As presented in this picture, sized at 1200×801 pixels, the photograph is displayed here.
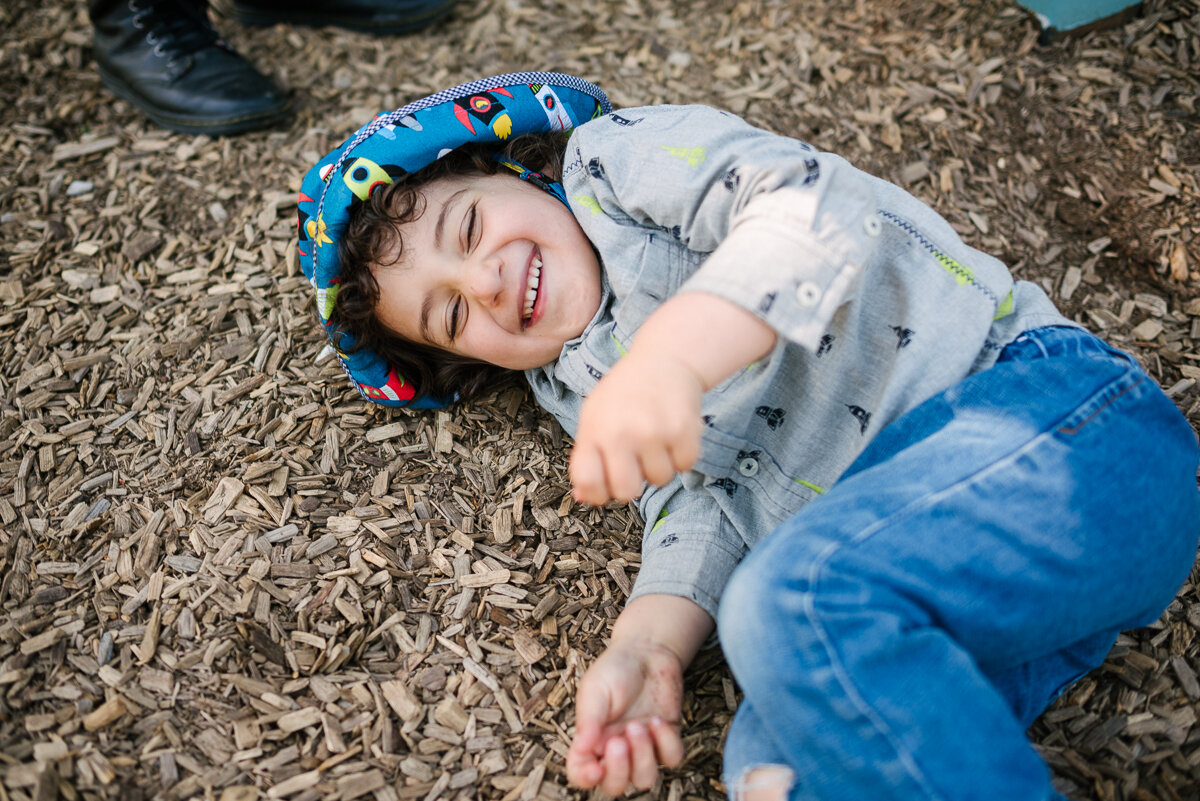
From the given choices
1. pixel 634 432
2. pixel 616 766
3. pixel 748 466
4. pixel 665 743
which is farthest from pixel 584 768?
pixel 748 466

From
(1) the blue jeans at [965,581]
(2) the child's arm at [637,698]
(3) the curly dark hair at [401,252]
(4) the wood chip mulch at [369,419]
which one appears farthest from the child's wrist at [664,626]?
(3) the curly dark hair at [401,252]

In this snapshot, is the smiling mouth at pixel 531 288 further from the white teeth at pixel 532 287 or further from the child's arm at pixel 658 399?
the child's arm at pixel 658 399

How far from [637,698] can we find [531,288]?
0.89 metres

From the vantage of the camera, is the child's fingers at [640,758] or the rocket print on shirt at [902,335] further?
the rocket print on shirt at [902,335]

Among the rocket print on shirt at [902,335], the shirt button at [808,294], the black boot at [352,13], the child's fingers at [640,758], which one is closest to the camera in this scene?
the shirt button at [808,294]

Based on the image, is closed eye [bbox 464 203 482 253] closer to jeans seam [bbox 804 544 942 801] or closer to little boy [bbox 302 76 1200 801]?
little boy [bbox 302 76 1200 801]

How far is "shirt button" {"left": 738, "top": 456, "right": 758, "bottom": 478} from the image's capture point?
1.81 metres

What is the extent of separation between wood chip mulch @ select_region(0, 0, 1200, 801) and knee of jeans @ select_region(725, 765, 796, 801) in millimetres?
233

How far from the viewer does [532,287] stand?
1825mm

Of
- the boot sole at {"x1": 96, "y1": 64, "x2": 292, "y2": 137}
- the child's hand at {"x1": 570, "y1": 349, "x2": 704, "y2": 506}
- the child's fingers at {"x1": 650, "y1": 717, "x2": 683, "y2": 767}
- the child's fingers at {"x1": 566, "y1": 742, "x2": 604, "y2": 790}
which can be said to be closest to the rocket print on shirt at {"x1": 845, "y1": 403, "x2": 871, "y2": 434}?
the child's hand at {"x1": 570, "y1": 349, "x2": 704, "y2": 506}

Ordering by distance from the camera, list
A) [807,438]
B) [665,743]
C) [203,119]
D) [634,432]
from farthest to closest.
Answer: [203,119]
[807,438]
[665,743]
[634,432]

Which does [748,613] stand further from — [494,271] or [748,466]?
[494,271]

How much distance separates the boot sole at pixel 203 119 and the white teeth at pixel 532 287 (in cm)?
156

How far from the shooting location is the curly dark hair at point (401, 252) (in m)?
1.84
